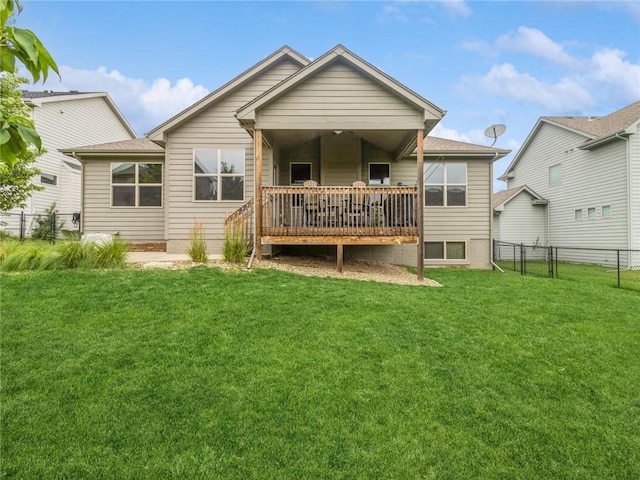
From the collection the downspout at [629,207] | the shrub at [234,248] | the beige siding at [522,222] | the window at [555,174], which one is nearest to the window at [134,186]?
the shrub at [234,248]

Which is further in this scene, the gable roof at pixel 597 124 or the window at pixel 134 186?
the gable roof at pixel 597 124

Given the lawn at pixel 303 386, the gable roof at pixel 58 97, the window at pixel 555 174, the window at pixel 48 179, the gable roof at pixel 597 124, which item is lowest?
the lawn at pixel 303 386

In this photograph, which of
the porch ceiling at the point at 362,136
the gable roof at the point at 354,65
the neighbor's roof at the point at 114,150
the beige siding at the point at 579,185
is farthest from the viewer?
the beige siding at the point at 579,185

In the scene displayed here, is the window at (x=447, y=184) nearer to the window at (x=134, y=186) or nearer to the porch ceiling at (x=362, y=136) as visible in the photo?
the porch ceiling at (x=362, y=136)

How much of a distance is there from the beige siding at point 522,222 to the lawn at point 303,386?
46.9ft

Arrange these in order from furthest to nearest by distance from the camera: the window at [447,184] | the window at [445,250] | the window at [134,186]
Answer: the window at [445,250] → the window at [447,184] → the window at [134,186]

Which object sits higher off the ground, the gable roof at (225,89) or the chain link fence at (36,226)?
the gable roof at (225,89)

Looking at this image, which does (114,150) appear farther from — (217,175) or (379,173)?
(379,173)

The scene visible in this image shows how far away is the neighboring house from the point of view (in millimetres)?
14430

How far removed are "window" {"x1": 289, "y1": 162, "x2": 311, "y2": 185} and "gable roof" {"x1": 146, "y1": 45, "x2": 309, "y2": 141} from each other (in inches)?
119

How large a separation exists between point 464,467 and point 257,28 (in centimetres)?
1642

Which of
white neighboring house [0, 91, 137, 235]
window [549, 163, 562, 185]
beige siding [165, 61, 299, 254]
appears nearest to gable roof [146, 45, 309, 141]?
beige siding [165, 61, 299, 254]

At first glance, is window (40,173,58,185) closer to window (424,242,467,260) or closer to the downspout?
window (424,242,467,260)

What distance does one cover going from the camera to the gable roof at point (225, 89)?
10.4 m
